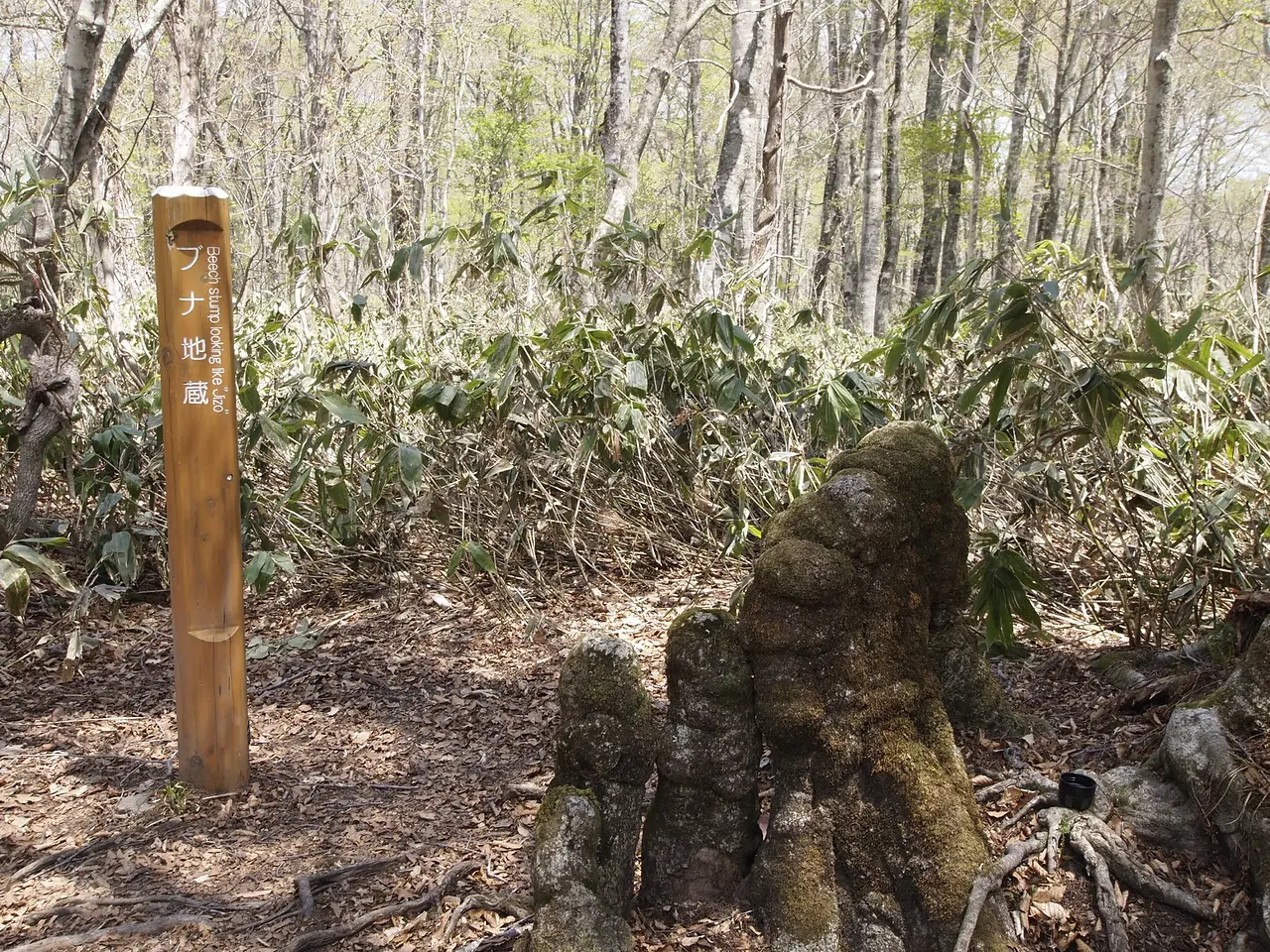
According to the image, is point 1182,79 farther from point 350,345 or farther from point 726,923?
point 726,923

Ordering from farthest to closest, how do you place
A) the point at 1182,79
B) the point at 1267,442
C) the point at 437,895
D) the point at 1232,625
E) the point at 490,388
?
1. the point at 1182,79
2. the point at 490,388
3. the point at 1267,442
4. the point at 1232,625
5. the point at 437,895

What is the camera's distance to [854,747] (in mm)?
2221

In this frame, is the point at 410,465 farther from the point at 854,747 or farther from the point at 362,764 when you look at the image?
the point at 854,747

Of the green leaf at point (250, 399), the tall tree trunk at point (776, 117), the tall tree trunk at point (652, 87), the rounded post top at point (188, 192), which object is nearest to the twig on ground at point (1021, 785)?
the rounded post top at point (188, 192)

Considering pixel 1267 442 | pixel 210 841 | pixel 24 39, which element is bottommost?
pixel 210 841

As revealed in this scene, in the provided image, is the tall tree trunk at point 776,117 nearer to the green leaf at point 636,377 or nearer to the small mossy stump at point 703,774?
the green leaf at point 636,377

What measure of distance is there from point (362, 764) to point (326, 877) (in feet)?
2.84

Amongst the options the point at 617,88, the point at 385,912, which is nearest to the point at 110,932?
the point at 385,912

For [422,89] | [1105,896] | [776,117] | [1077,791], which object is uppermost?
[422,89]

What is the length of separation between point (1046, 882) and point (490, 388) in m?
3.15

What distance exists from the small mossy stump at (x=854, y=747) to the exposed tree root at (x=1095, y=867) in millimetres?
49

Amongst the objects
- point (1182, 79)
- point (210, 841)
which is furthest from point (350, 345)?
point (1182, 79)

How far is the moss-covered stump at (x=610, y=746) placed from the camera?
216cm

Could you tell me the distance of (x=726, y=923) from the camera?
223cm
